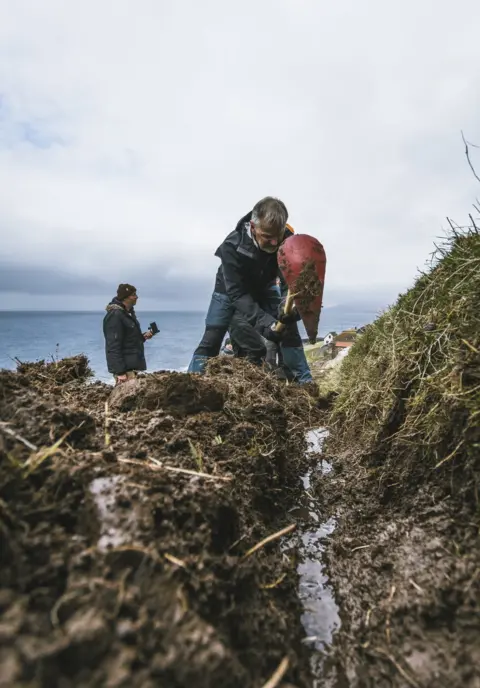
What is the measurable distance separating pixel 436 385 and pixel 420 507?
2.13 ft

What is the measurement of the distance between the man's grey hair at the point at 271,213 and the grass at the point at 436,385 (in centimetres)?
247

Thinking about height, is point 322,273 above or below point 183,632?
above

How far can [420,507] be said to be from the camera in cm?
211

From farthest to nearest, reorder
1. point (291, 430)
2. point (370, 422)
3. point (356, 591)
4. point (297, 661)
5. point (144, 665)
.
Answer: point (291, 430)
point (370, 422)
point (356, 591)
point (297, 661)
point (144, 665)

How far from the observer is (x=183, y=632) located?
110 centimetres

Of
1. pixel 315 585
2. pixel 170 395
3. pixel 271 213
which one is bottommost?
pixel 315 585

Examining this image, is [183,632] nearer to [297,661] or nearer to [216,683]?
[216,683]

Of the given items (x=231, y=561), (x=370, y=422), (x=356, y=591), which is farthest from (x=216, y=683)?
(x=370, y=422)

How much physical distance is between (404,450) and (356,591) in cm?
94

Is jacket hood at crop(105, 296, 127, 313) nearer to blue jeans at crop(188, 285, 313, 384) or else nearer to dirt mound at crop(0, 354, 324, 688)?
blue jeans at crop(188, 285, 313, 384)

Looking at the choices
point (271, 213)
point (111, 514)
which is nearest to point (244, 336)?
point (271, 213)

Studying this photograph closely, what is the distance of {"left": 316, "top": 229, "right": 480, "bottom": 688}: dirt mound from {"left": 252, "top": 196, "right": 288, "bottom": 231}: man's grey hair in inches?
101

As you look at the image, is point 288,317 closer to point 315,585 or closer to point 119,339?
point 119,339

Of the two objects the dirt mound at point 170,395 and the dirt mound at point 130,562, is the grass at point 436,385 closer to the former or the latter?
the dirt mound at point 130,562
